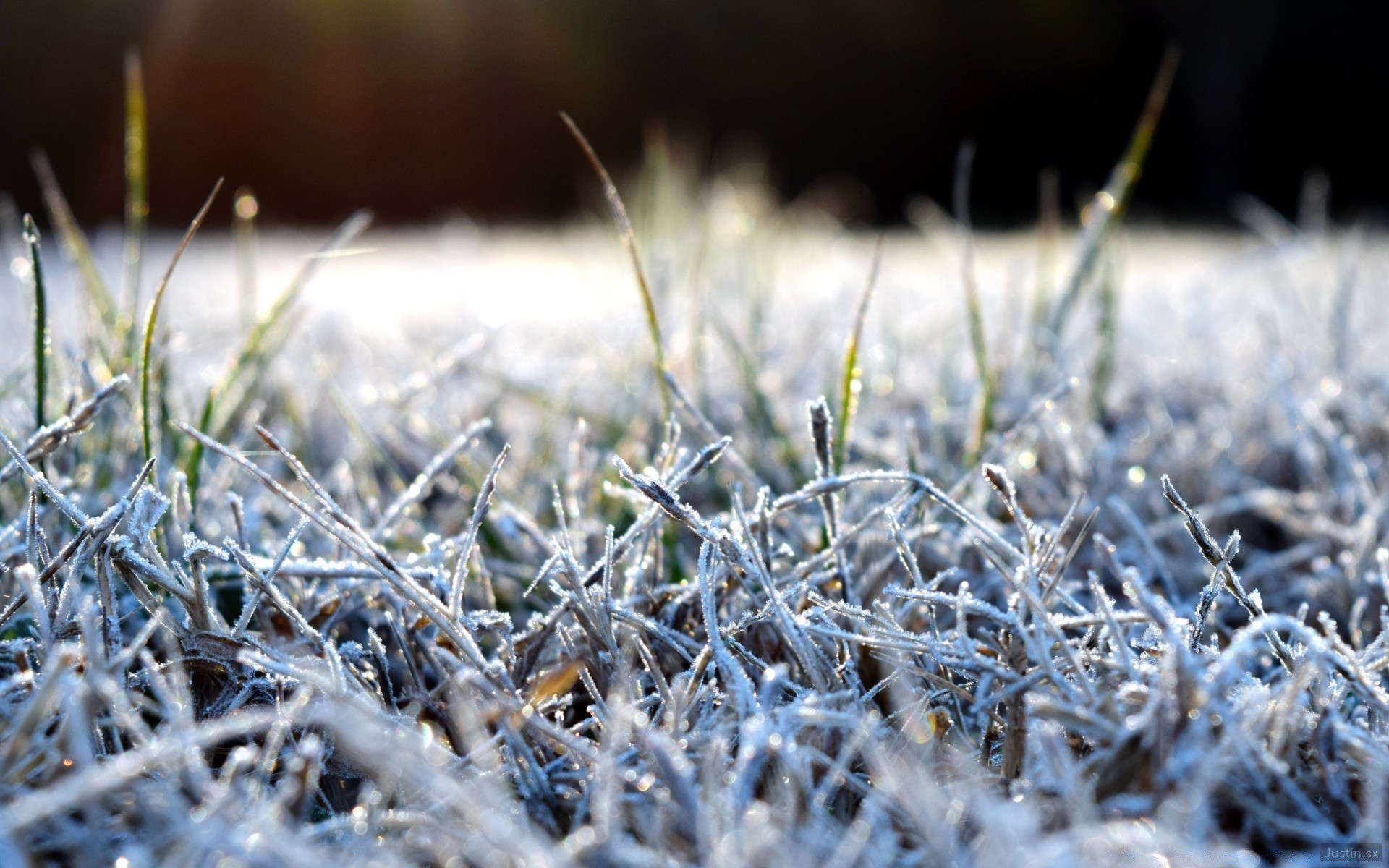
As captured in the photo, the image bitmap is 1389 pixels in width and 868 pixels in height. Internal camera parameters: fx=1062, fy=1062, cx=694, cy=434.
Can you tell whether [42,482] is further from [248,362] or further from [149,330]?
[248,362]

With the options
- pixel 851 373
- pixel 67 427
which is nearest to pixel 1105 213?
pixel 851 373

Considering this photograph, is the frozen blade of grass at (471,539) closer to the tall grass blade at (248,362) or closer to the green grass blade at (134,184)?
the tall grass blade at (248,362)

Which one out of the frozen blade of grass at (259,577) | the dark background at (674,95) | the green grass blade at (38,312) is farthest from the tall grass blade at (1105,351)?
the dark background at (674,95)

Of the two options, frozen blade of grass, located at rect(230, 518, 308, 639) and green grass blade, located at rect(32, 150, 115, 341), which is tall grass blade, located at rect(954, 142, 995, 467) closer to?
frozen blade of grass, located at rect(230, 518, 308, 639)

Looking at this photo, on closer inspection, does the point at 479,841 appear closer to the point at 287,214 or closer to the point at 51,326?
the point at 51,326

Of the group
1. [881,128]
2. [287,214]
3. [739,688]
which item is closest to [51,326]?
[739,688]

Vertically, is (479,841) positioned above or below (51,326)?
below
